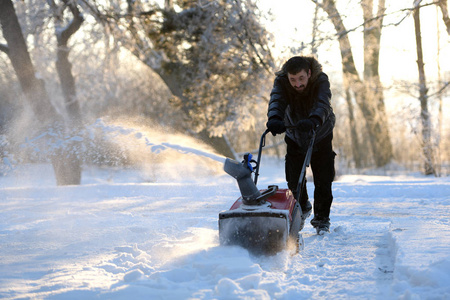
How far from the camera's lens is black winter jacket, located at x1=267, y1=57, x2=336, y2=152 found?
4.01m

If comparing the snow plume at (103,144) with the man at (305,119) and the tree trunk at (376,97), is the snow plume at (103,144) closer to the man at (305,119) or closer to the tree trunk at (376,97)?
the man at (305,119)

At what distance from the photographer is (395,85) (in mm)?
14648

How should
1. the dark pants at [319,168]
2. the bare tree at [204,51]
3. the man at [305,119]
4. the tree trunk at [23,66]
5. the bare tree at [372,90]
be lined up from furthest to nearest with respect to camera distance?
1. the bare tree at [372,90]
2. the bare tree at [204,51]
3. the tree trunk at [23,66]
4. the dark pants at [319,168]
5. the man at [305,119]

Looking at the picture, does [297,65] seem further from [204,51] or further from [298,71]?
[204,51]

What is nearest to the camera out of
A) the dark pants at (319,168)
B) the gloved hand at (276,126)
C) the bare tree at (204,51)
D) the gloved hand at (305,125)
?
the gloved hand at (305,125)

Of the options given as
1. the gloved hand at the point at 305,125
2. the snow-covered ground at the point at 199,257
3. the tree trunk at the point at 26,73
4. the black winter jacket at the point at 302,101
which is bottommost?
the snow-covered ground at the point at 199,257

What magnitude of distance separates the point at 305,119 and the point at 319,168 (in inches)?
33.3

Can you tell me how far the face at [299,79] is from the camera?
393 centimetres

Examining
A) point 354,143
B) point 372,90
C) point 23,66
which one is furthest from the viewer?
point 354,143

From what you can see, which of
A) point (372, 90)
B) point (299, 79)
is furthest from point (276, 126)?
point (372, 90)

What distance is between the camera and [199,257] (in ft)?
10.3

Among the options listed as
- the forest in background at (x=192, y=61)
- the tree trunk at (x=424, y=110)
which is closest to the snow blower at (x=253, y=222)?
the forest in background at (x=192, y=61)

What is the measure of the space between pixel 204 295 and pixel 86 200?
4815 mm

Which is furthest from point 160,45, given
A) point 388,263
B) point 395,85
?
point 388,263
